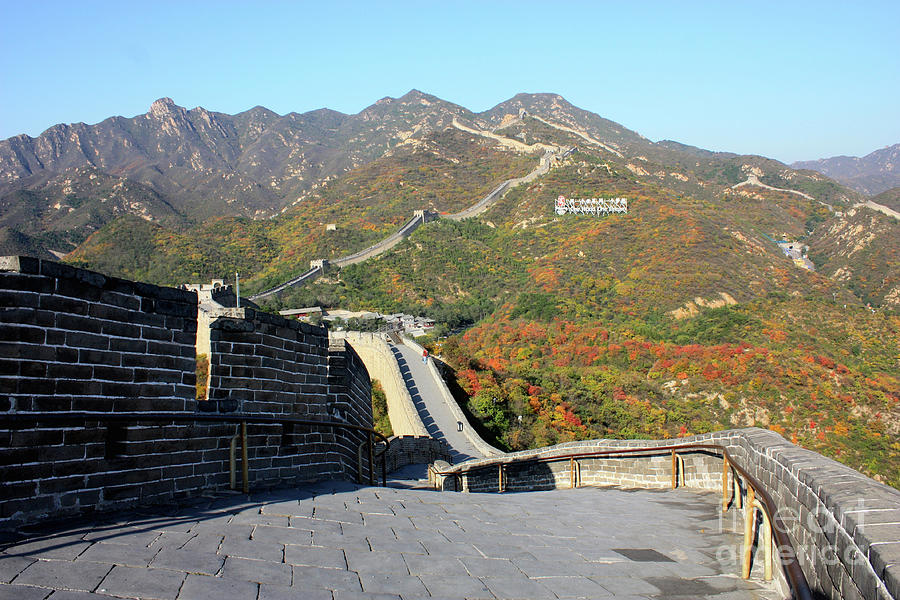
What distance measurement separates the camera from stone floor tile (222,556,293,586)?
3.28m

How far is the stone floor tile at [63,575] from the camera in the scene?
2.88 meters

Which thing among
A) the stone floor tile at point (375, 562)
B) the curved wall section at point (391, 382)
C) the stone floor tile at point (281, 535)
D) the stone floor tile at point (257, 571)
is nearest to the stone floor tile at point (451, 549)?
the stone floor tile at point (375, 562)

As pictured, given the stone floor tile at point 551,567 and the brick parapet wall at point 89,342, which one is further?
the brick parapet wall at point 89,342

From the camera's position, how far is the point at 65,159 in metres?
194

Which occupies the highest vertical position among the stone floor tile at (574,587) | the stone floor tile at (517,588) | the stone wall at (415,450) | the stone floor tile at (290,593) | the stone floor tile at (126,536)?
the stone floor tile at (126,536)

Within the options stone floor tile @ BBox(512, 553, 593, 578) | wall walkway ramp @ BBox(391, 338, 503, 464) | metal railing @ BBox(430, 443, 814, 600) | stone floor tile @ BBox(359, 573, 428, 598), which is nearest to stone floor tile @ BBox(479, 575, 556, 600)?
stone floor tile @ BBox(512, 553, 593, 578)

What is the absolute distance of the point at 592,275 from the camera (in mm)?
50375

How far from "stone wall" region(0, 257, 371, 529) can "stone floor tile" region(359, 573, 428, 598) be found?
2192mm

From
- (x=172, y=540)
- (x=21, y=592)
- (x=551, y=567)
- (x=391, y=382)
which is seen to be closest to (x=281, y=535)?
(x=172, y=540)

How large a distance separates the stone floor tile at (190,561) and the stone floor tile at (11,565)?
21.7 inches

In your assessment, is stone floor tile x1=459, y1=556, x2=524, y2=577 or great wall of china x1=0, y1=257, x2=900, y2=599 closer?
great wall of china x1=0, y1=257, x2=900, y2=599

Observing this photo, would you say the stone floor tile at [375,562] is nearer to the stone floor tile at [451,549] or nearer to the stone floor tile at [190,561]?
the stone floor tile at [451,549]

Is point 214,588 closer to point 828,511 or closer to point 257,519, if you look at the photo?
point 257,519

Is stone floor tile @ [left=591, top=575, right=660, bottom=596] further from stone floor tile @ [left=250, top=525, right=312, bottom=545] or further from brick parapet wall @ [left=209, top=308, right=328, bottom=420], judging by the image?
brick parapet wall @ [left=209, top=308, right=328, bottom=420]
